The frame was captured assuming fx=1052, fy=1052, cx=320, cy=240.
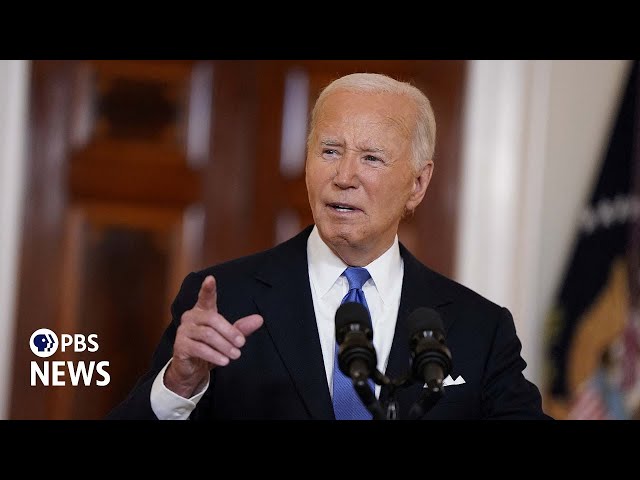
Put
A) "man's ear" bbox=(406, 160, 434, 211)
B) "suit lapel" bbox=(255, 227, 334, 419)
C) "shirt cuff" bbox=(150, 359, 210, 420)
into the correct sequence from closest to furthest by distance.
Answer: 1. "shirt cuff" bbox=(150, 359, 210, 420)
2. "suit lapel" bbox=(255, 227, 334, 419)
3. "man's ear" bbox=(406, 160, 434, 211)

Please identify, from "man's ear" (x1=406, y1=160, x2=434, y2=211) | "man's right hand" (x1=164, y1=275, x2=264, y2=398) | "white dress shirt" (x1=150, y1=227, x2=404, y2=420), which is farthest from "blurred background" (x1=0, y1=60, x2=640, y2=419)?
"man's right hand" (x1=164, y1=275, x2=264, y2=398)

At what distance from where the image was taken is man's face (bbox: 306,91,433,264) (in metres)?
2.23

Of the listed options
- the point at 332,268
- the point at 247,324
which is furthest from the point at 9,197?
the point at 247,324

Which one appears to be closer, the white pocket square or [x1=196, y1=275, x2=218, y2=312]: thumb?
[x1=196, y1=275, x2=218, y2=312]: thumb

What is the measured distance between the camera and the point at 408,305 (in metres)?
2.30

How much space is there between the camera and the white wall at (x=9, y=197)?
13.0 feet

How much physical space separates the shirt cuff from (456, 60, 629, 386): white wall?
2.40 meters

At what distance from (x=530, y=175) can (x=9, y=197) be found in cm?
205

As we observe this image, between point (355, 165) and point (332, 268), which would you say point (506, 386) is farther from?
point (355, 165)

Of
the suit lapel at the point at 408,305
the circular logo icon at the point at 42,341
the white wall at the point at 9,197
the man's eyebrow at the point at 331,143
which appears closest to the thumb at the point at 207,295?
the suit lapel at the point at 408,305

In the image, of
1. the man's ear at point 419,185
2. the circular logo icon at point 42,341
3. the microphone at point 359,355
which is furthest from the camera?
the circular logo icon at point 42,341

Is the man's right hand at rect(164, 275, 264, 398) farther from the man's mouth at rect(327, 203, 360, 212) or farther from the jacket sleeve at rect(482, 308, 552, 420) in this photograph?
the jacket sleeve at rect(482, 308, 552, 420)

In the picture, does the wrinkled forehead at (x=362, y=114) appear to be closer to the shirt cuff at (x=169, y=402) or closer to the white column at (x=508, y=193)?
the shirt cuff at (x=169, y=402)

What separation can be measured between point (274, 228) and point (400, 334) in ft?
7.14
